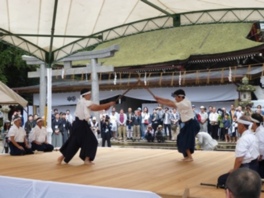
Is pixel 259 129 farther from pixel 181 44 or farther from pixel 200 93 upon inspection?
pixel 181 44

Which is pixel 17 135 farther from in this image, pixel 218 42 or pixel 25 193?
pixel 218 42

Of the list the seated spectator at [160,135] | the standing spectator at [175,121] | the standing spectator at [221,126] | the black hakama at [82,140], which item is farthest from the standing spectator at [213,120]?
the black hakama at [82,140]

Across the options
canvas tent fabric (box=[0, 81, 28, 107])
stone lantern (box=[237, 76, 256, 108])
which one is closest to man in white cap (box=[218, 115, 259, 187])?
canvas tent fabric (box=[0, 81, 28, 107])

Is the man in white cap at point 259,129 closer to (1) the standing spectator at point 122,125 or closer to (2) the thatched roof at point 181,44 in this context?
(1) the standing spectator at point 122,125

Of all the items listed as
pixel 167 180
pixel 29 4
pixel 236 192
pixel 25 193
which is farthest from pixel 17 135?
pixel 236 192

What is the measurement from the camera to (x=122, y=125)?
16250 mm

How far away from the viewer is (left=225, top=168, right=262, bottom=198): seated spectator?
188 centimetres

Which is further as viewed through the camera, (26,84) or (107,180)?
(26,84)

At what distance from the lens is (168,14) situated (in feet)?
28.7

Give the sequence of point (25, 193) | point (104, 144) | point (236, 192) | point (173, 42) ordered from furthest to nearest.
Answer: point (173, 42)
point (104, 144)
point (25, 193)
point (236, 192)

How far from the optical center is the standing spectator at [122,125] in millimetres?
16047

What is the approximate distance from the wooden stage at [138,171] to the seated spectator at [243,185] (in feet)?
7.13

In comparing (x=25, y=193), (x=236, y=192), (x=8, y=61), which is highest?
(x=8, y=61)

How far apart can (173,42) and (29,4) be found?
39.2 ft
